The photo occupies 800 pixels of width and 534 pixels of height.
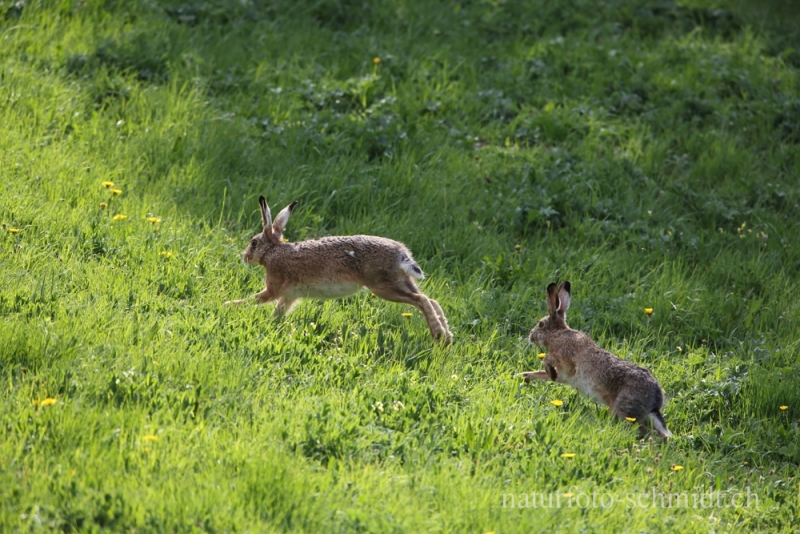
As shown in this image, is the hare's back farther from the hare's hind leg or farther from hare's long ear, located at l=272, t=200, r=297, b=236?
hare's long ear, located at l=272, t=200, r=297, b=236

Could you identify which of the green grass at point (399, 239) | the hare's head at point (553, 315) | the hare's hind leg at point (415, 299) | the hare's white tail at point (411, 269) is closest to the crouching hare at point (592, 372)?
the hare's head at point (553, 315)

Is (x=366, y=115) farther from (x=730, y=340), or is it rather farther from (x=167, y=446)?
(x=167, y=446)

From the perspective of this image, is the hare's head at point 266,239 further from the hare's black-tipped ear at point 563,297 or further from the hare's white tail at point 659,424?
the hare's white tail at point 659,424

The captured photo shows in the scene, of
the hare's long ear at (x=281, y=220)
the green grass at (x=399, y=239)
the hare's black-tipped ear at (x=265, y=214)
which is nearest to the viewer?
the green grass at (x=399, y=239)

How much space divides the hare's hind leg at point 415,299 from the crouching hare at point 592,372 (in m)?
0.72

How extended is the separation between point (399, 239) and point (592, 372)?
8.43 ft

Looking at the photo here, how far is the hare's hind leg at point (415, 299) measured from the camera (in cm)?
727

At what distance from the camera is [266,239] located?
7.73 m

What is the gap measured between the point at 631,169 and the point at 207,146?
454 centimetres

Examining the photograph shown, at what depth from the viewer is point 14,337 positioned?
18.9 ft

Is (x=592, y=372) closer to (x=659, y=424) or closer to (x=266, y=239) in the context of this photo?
(x=659, y=424)

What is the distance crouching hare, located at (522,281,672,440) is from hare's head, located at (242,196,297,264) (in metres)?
2.21

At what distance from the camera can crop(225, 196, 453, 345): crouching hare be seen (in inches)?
288

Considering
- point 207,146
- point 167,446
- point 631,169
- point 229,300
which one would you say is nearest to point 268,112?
point 207,146
